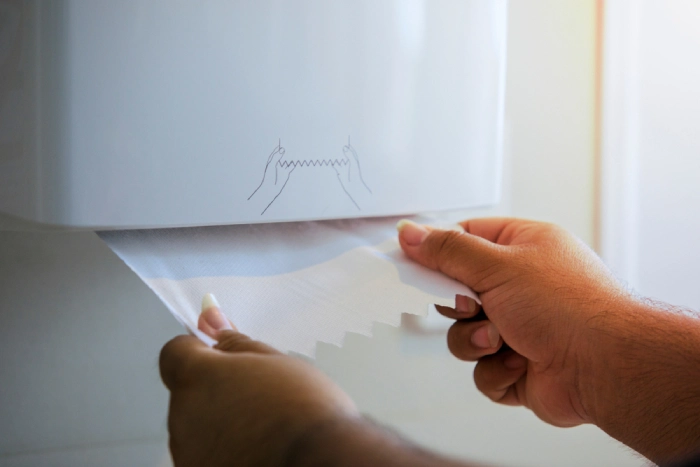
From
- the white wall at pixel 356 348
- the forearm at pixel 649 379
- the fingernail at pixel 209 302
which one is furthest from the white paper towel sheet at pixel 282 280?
the white wall at pixel 356 348

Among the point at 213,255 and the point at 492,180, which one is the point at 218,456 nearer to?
the point at 213,255

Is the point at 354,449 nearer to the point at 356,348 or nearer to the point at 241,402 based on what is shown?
the point at 241,402

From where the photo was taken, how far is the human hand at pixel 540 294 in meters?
0.51

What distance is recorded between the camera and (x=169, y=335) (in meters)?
0.68

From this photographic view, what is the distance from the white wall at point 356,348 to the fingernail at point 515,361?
184 mm

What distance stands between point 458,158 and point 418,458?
339mm

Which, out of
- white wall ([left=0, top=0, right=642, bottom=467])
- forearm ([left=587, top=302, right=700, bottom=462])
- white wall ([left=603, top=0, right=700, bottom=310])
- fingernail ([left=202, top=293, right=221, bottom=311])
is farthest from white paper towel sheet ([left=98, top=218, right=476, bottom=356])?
white wall ([left=603, top=0, right=700, bottom=310])

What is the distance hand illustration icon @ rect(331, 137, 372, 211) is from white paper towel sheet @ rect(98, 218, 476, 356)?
43mm

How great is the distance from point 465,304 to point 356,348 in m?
0.25

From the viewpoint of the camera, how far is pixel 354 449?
248 mm

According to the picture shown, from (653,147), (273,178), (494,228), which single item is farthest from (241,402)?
(653,147)

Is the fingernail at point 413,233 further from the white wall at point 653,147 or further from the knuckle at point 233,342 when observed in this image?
the white wall at point 653,147

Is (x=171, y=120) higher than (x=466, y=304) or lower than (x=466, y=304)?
higher

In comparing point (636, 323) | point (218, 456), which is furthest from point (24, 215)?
point (636, 323)
